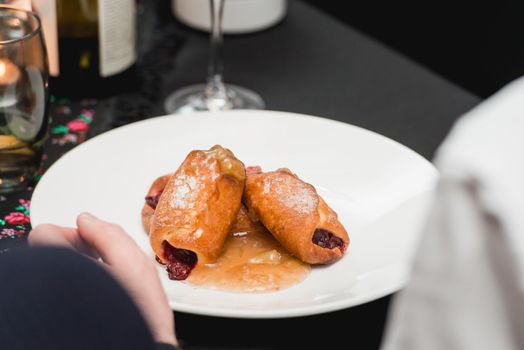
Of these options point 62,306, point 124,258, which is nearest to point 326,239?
point 124,258

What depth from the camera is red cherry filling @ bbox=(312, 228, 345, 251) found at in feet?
3.18

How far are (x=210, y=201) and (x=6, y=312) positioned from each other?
0.30m

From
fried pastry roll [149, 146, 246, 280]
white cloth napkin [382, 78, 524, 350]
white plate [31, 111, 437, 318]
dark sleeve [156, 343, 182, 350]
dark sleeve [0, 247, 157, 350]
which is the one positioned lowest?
white plate [31, 111, 437, 318]

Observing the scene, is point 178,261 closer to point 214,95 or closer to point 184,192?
point 184,192

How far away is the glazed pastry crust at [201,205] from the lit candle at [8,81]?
24cm

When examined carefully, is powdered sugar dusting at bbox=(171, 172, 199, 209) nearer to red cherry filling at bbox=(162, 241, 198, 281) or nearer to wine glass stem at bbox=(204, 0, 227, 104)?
red cherry filling at bbox=(162, 241, 198, 281)

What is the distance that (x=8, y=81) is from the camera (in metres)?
1.08

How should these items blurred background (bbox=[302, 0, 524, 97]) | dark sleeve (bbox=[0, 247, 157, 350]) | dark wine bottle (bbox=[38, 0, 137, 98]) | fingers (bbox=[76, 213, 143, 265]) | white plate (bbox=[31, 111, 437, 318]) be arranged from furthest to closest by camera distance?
blurred background (bbox=[302, 0, 524, 97]), dark wine bottle (bbox=[38, 0, 137, 98]), white plate (bbox=[31, 111, 437, 318]), fingers (bbox=[76, 213, 143, 265]), dark sleeve (bbox=[0, 247, 157, 350])

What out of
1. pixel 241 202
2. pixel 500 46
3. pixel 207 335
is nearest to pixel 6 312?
pixel 207 335

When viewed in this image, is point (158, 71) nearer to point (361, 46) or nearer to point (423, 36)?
point (361, 46)

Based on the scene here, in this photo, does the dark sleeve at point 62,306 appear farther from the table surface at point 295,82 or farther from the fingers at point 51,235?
the table surface at point 295,82

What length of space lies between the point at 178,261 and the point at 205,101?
477mm

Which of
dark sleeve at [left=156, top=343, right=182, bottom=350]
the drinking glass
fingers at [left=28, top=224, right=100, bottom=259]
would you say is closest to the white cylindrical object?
the drinking glass

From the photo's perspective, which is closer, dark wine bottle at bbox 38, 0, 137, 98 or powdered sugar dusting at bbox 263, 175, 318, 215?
powdered sugar dusting at bbox 263, 175, 318, 215
